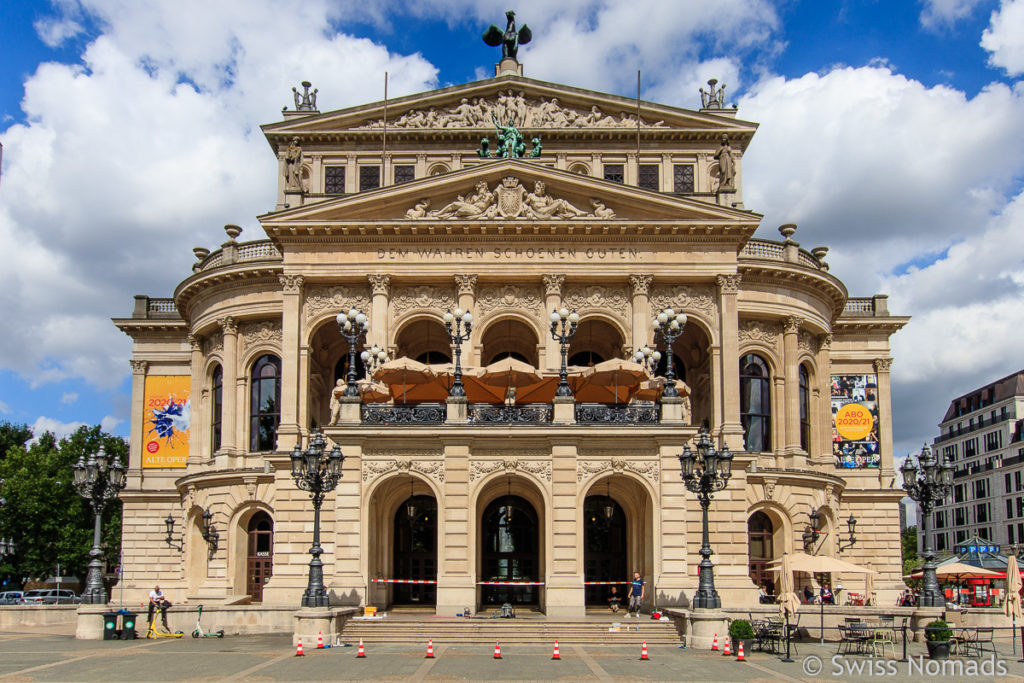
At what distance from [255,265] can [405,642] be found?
22.7m

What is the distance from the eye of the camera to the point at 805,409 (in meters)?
50.3

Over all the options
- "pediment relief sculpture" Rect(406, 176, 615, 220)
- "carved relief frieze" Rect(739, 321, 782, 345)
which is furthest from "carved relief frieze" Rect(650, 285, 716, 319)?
"carved relief frieze" Rect(739, 321, 782, 345)

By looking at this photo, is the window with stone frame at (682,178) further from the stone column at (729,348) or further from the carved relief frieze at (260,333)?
the carved relief frieze at (260,333)

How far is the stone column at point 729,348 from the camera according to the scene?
43.2 meters

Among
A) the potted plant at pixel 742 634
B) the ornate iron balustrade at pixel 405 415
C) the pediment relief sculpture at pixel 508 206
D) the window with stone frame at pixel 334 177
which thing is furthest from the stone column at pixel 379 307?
the potted plant at pixel 742 634

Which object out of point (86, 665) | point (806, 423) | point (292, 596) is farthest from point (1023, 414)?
point (86, 665)

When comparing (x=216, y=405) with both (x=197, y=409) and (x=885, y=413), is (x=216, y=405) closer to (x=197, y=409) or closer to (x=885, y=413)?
(x=197, y=409)

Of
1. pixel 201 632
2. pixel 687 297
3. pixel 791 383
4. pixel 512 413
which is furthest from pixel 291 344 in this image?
pixel 791 383

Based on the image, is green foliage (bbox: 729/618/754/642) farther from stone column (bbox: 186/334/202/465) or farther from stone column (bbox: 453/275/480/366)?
stone column (bbox: 186/334/202/465)

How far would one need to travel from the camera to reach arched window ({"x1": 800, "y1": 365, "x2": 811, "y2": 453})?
163 ft

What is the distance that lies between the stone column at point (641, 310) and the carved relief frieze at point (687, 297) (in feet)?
2.19

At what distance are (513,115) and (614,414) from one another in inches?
892

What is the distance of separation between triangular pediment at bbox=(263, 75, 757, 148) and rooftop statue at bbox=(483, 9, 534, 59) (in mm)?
4196

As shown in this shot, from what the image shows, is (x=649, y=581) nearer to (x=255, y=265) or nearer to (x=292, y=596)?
(x=292, y=596)
